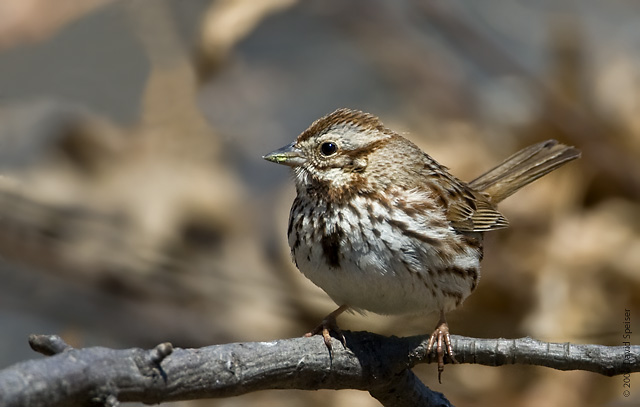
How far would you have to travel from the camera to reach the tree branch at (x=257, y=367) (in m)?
1.96

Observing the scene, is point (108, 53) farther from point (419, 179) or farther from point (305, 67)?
point (419, 179)

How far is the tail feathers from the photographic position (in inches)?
162

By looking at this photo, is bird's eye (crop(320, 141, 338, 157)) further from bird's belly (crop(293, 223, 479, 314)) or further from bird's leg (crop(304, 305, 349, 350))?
bird's leg (crop(304, 305, 349, 350))

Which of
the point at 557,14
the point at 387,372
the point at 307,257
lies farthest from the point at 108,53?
the point at 387,372

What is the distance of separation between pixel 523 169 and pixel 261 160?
8.25 feet

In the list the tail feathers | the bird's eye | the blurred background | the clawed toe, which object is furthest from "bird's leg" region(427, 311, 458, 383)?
the blurred background

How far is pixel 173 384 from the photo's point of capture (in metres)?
2.18

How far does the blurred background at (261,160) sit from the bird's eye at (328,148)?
2171 mm

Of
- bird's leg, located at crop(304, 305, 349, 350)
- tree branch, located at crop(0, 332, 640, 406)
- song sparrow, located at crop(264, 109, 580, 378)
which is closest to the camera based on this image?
tree branch, located at crop(0, 332, 640, 406)

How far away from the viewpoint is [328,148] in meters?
3.15

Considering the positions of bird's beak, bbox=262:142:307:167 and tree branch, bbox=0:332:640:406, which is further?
bird's beak, bbox=262:142:307:167

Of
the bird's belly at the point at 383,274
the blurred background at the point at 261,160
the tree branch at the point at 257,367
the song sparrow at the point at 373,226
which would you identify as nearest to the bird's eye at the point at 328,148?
the song sparrow at the point at 373,226

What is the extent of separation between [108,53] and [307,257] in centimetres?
369

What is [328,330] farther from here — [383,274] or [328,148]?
[328,148]
